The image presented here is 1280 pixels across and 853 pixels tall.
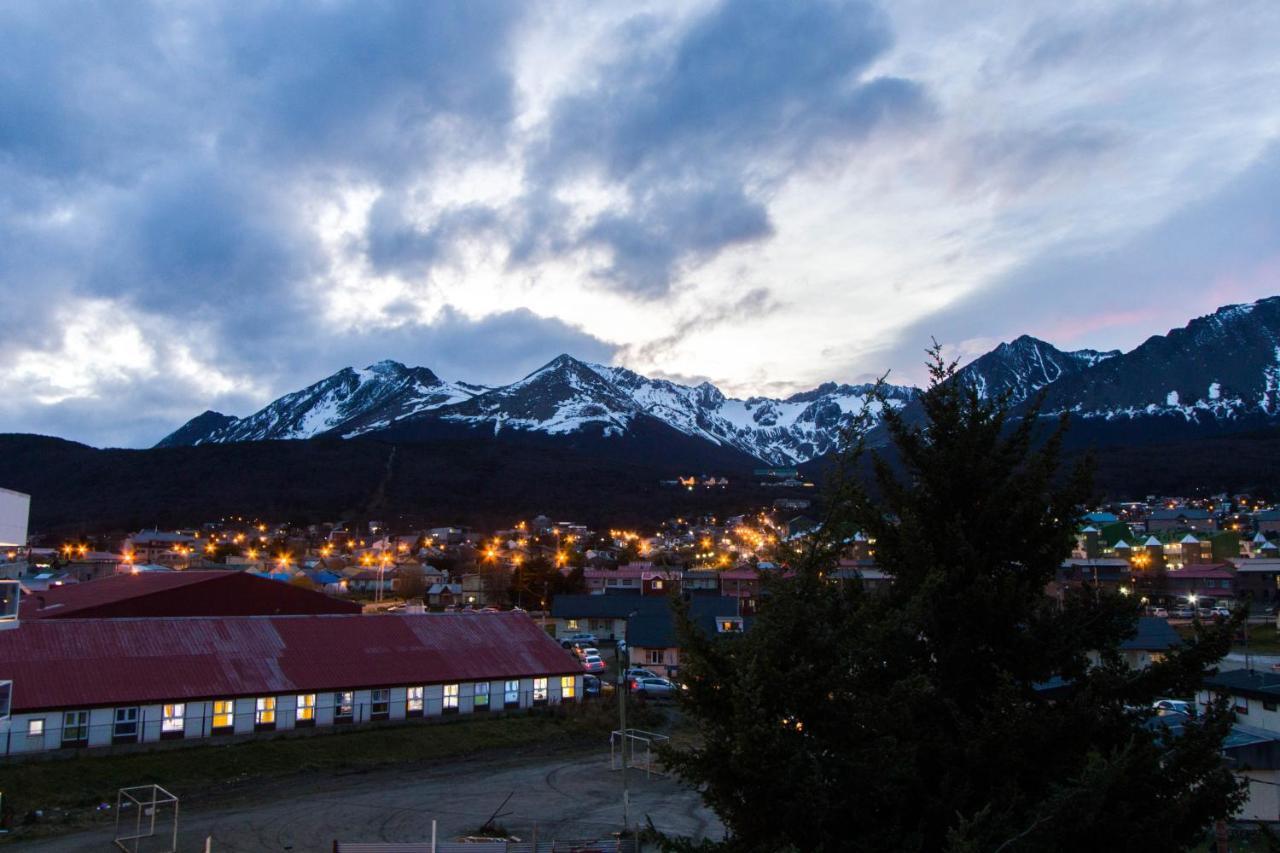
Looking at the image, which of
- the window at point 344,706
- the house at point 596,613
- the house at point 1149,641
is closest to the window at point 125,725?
the window at point 344,706

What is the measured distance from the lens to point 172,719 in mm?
30188

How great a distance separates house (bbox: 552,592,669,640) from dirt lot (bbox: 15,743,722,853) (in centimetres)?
3501

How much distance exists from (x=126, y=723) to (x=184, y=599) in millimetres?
14393

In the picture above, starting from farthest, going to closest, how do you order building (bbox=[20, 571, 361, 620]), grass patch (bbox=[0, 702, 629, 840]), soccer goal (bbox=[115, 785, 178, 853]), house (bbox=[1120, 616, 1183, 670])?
house (bbox=[1120, 616, 1183, 670]) < building (bbox=[20, 571, 361, 620]) < grass patch (bbox=[0, 702, 629, 840]) < soccer goal (bbox=[115, 785, 178, 853])

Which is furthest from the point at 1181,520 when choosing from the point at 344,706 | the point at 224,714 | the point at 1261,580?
the point at 224,714

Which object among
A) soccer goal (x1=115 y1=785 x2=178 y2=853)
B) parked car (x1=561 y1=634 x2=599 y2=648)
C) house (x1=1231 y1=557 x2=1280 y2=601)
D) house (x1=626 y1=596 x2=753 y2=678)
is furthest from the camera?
house (x1=1231 y1=557 x2=1280 y2=601)

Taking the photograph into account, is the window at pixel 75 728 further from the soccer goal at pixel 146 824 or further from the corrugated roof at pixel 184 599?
the corrugated roof at pixel 184 599

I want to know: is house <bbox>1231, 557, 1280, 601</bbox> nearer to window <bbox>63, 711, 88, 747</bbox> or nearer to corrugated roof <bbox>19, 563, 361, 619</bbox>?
corrugated roof <bbox>19, 563, 361, 619</bbox>

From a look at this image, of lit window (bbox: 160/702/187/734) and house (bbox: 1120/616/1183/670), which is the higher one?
lit window (bbox: 160/702/187/734)

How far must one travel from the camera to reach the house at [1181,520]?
13511 centimetres

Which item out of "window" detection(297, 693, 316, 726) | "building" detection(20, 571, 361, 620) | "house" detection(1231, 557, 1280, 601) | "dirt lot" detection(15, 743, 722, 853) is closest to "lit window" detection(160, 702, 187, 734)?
"window" detection(297, 693, 316, 726)

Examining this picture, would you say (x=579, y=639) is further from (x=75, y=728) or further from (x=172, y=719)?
(x=75, y=728)

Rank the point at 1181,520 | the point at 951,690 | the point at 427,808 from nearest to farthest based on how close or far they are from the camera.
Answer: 1. the point at 951,690
2. the point at 427,808
3. the point at 1181,520

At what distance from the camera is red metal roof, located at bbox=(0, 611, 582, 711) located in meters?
29.9
